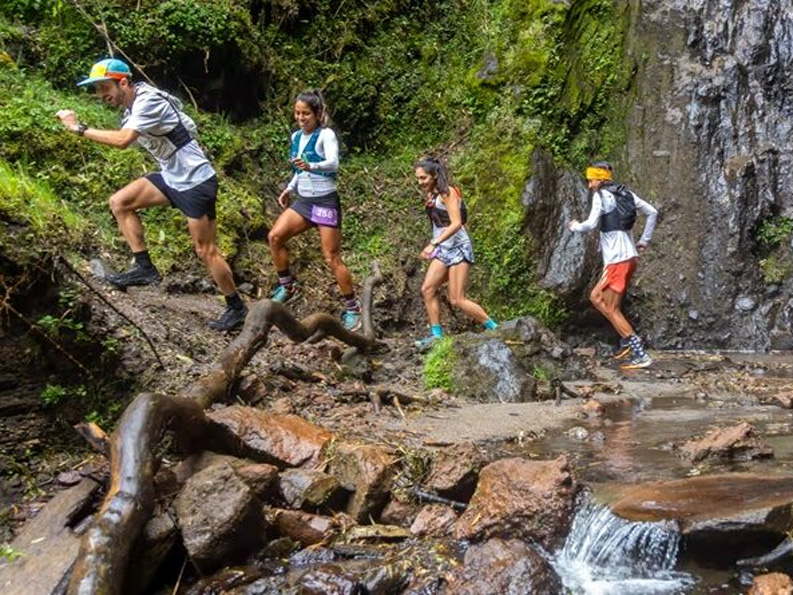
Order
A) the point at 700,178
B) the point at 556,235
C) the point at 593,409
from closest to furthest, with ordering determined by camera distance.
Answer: the point at 593,409, the point at 556,235, the point at 700,178

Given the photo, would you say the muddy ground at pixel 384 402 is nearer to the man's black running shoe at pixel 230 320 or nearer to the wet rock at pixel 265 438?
the man's black running shoe at pixel 230 320

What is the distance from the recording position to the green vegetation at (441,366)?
23.9ft

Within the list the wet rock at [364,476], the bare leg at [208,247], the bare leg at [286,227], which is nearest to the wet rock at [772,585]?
the wet rock at [364,476]

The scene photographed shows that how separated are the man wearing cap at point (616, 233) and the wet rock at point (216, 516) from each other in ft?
20.7

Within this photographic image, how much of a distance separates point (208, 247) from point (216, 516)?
3.13 m

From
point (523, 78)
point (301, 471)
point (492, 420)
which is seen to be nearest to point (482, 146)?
point (523, 78)

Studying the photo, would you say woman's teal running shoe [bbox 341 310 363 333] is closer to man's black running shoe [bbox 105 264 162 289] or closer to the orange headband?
man's black running shoe [bbox 105 264 162 289]

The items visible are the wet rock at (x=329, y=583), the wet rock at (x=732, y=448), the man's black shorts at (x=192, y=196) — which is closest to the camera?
the wet rock at (x=329, y=583)

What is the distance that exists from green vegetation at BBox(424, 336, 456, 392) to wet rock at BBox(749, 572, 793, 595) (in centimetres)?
387

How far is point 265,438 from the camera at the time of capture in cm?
452

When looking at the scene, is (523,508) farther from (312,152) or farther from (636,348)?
(636,348)

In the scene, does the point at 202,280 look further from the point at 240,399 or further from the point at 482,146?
the point at 482,146

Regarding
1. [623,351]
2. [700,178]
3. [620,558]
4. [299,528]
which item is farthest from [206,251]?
[700,178]

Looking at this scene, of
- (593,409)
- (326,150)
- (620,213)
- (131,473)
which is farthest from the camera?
(620,213)
